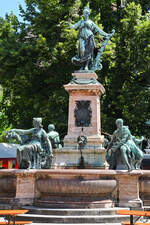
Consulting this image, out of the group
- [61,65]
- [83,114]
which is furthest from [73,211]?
[61,65]

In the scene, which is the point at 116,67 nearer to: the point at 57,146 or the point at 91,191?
the point at 57,146

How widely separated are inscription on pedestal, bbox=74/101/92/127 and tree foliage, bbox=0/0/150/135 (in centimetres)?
548

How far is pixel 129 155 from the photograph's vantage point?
10.1 m

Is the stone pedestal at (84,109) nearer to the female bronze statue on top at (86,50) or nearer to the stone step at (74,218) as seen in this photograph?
the female bronze statue on top at (86,50)

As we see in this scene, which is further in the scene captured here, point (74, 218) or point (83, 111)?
point (83, 111)

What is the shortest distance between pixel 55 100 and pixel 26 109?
8.67 ft

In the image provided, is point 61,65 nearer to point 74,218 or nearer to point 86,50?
point 86,50

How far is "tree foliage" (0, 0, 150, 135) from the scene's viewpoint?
60.8 ft

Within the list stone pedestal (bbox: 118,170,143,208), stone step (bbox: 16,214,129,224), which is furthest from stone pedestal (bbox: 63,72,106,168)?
stone step (bbox: 16,214,129,224)

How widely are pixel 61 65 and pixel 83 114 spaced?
7.87 meters

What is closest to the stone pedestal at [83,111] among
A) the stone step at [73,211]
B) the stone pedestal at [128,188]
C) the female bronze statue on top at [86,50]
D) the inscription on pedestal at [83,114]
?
the inscription on pedestal at [83,114]

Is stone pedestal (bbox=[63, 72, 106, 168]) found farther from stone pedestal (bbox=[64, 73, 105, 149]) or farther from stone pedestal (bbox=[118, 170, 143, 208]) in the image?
stone pedestal (bbox=[118, 170, 143, 208])

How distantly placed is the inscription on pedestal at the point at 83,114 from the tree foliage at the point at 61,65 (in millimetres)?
5485

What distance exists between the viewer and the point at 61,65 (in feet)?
63.9
